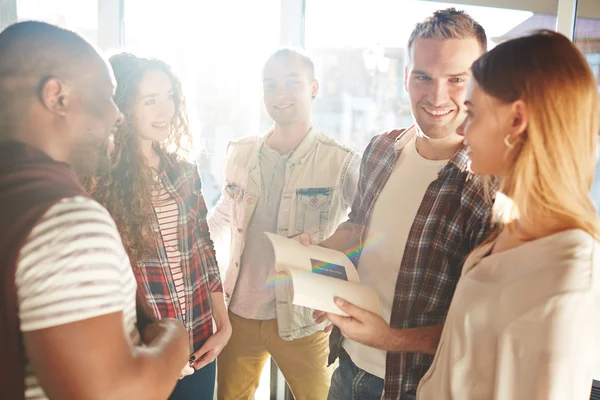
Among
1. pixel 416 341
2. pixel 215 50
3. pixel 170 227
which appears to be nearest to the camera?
pixel 416 341

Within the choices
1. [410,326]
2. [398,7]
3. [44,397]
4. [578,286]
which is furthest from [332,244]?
[398,7]

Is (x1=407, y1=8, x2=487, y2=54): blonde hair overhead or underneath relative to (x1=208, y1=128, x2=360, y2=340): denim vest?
overhead

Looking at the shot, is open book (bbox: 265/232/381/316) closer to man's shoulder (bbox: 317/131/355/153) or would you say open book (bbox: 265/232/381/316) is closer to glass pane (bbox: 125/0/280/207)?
man's shoulder (bbox: 317/131/355/153)

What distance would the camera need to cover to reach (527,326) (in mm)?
893

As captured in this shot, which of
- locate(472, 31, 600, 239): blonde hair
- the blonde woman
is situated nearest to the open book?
the blonde woman

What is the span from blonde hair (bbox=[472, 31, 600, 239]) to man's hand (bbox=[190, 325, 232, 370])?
1.20m

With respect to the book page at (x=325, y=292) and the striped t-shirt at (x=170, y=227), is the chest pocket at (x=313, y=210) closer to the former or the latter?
the striped t-shirt at (x=170, y=227)

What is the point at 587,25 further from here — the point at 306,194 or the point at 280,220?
the point at 280,220

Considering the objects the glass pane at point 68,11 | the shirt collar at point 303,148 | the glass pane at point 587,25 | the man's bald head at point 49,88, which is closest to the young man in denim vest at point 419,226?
the shirt collar at point 303,148

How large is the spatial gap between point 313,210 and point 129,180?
2.74ft

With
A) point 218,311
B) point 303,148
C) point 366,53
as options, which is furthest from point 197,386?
point 366,53

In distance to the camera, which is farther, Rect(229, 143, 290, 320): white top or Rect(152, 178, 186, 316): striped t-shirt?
Rect(229, 143, 290, 320): white top

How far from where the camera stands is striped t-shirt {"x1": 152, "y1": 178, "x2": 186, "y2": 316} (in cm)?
165

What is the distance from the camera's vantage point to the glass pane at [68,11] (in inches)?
91.4
